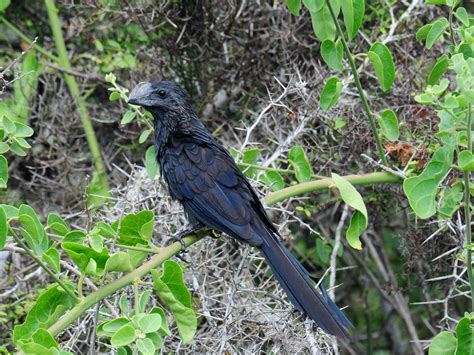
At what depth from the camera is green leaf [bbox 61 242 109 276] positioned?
2305 mm

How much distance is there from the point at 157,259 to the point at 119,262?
0.28 metres

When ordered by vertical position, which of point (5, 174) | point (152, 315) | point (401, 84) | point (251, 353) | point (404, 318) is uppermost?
point (5, 174)

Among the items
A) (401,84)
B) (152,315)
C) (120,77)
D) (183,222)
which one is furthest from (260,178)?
(120,77)

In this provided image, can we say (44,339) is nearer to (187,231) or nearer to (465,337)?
(187,231)

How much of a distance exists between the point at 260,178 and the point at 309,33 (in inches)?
48.6

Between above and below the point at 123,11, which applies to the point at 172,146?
below

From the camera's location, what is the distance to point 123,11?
4.18m

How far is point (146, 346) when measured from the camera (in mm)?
2146

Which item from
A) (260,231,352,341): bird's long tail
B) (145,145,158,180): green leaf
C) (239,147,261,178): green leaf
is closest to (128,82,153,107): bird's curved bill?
(145,145,158,180): green leaf

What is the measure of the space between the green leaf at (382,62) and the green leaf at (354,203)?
0.35m

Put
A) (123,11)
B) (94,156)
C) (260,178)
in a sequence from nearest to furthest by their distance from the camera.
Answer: (260,178) → (123,11) → (94,156)

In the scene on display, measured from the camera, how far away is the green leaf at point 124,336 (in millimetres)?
2123

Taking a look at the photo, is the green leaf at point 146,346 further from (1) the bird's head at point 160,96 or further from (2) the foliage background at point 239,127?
(1) the bird's head at point 160,96

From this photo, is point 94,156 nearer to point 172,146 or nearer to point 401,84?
point 172,146
